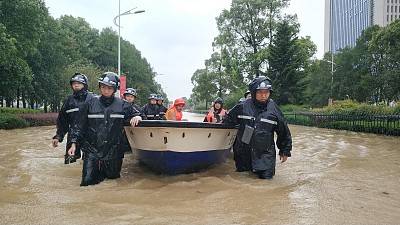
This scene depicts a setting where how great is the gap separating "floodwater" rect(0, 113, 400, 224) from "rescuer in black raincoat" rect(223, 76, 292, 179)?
31cm

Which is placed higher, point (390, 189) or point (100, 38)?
point (100, 38)

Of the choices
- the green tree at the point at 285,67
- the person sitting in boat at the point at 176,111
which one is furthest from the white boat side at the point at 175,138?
the green tree at the point at 285,67

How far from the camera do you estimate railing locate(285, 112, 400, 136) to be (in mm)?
18531

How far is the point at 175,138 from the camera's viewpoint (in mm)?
6891

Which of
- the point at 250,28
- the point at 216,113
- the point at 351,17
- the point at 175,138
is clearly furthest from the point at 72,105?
the point at 351,17

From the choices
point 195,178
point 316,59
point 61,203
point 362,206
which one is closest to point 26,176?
point 61,203

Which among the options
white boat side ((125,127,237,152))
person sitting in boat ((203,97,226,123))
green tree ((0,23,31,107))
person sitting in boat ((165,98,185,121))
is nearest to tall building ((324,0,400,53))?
green tree ((0,23,31,107))

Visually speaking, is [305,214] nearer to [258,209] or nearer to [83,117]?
[258,209]

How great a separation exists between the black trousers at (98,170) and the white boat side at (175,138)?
604 millimetres

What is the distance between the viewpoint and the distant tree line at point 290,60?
130ft

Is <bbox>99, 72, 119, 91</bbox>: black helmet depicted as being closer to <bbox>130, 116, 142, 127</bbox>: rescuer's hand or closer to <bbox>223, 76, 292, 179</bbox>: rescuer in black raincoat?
<bbox>130, 116, 142, 127</bbox>: rescuer's hand

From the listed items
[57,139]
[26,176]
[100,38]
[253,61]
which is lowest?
[26,176]

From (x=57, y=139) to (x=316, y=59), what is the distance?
1733 inches

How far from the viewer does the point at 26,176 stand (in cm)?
775
